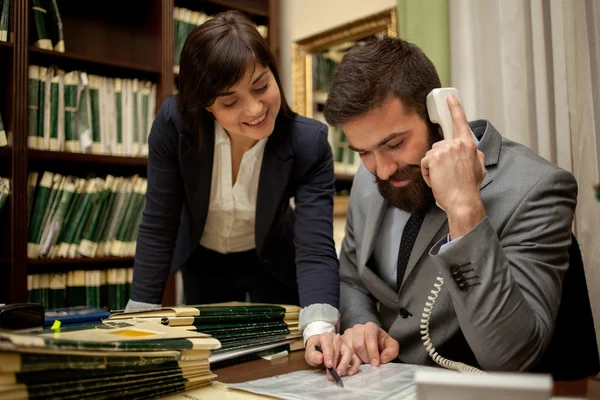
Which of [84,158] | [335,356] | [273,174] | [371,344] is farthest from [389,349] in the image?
[84,158]

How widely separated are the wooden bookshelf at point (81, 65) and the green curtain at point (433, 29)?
1.11m

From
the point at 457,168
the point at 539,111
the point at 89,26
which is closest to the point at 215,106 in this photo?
the point at 457,168

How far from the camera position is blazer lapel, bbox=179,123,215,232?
1425mm

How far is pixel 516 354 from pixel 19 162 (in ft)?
6.73

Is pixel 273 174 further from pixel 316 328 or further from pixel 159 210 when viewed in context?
pixel 316 328

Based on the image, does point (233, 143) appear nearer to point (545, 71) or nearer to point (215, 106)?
point (215, 106)

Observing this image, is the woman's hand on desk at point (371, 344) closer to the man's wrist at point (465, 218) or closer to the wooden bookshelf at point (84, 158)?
the man's wrist at point (465, 218)

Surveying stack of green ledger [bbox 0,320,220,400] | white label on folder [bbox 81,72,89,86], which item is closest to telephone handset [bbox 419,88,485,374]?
stack of green ledger [bbox 0,320,220,400]

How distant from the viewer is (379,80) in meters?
1.12

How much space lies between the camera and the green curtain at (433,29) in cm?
191

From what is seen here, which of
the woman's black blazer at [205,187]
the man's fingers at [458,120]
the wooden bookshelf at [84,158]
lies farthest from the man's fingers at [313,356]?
the wooden bookshelf at [84,158]

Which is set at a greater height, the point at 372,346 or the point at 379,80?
the point at 379,80

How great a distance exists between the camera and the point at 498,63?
1.76 metres

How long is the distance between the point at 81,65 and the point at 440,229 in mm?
2071
